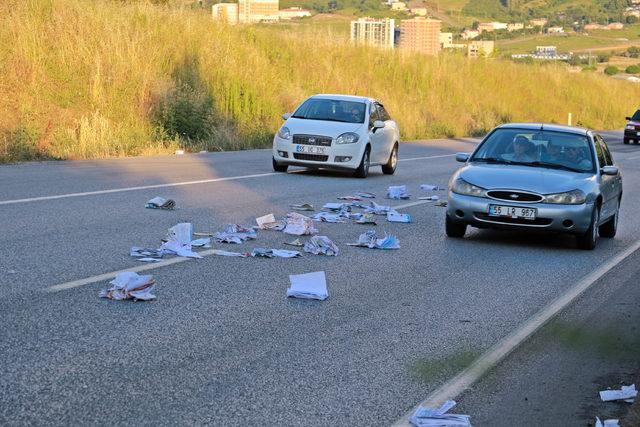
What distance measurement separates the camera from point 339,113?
75.4 feet

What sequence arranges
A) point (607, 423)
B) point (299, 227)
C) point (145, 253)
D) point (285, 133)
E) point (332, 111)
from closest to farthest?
1. point (607, 423)
2. point (145, 253)
3. point (299, 227)
4. point (285, 133)
5. point (332, 111)


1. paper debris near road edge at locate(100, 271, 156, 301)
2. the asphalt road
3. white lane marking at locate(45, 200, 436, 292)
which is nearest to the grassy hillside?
the asphalt road

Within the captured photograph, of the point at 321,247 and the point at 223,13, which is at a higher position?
the point at 223,13

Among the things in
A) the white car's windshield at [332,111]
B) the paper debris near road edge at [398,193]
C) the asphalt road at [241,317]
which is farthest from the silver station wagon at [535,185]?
the white car's windshield at [332,111]

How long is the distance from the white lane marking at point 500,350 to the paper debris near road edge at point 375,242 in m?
2.13

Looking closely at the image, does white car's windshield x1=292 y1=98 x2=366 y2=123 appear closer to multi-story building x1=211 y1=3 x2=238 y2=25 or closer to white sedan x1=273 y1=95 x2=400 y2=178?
white sedan x1=273 y1=95 x2=400 y2=178

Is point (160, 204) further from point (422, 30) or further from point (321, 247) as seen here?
point (422, 30)

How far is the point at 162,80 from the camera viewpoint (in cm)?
2970

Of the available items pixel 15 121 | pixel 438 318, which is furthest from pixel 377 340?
pixel 15 121

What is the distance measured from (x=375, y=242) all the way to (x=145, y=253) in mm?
2728

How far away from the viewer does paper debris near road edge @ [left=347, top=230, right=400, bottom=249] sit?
12406mm

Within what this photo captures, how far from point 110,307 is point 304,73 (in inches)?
1294

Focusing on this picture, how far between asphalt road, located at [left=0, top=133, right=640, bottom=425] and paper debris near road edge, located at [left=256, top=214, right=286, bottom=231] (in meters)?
0.45

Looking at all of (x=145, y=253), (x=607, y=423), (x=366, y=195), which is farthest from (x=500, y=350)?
(x=366, y=195)
